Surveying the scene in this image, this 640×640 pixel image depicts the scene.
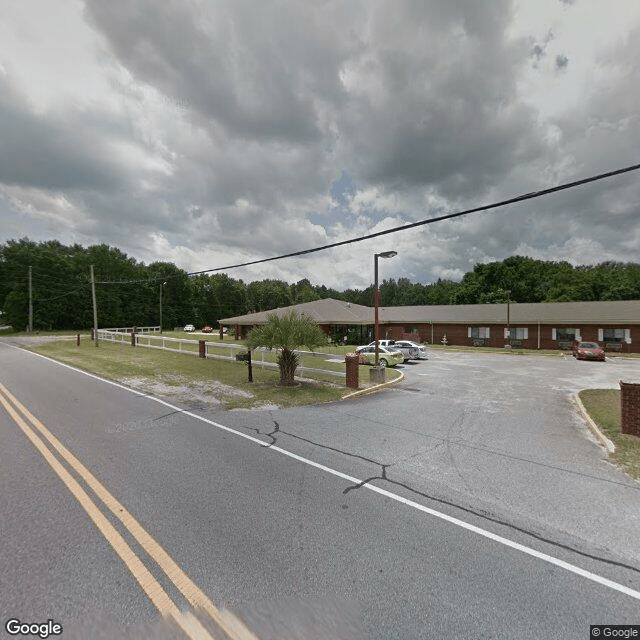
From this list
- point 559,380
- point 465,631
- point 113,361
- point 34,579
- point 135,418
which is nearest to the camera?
point 465,631

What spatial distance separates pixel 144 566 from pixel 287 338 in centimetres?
975

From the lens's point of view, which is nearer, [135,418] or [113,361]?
[135,418]

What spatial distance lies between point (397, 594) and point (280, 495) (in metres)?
2.25

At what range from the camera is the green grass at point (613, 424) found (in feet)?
21.1

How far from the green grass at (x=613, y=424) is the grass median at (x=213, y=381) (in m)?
7.27

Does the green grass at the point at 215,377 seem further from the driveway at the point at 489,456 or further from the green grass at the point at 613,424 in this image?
the green grass at the point at 613,424

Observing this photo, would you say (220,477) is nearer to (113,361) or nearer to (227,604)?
(227,604)

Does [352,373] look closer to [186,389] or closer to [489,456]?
[186,389]

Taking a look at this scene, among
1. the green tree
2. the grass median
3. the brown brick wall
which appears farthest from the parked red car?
the green tree

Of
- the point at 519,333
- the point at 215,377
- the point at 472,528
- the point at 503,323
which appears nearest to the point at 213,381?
the point at 215,377

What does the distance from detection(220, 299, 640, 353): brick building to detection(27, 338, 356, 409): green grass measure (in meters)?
11.8

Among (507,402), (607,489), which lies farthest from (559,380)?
(607,489)

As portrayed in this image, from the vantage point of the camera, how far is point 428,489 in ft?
17.5

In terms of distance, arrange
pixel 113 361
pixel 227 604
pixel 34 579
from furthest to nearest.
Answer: pixel 113 361 → pixel 34 579 → pixel 227 604
